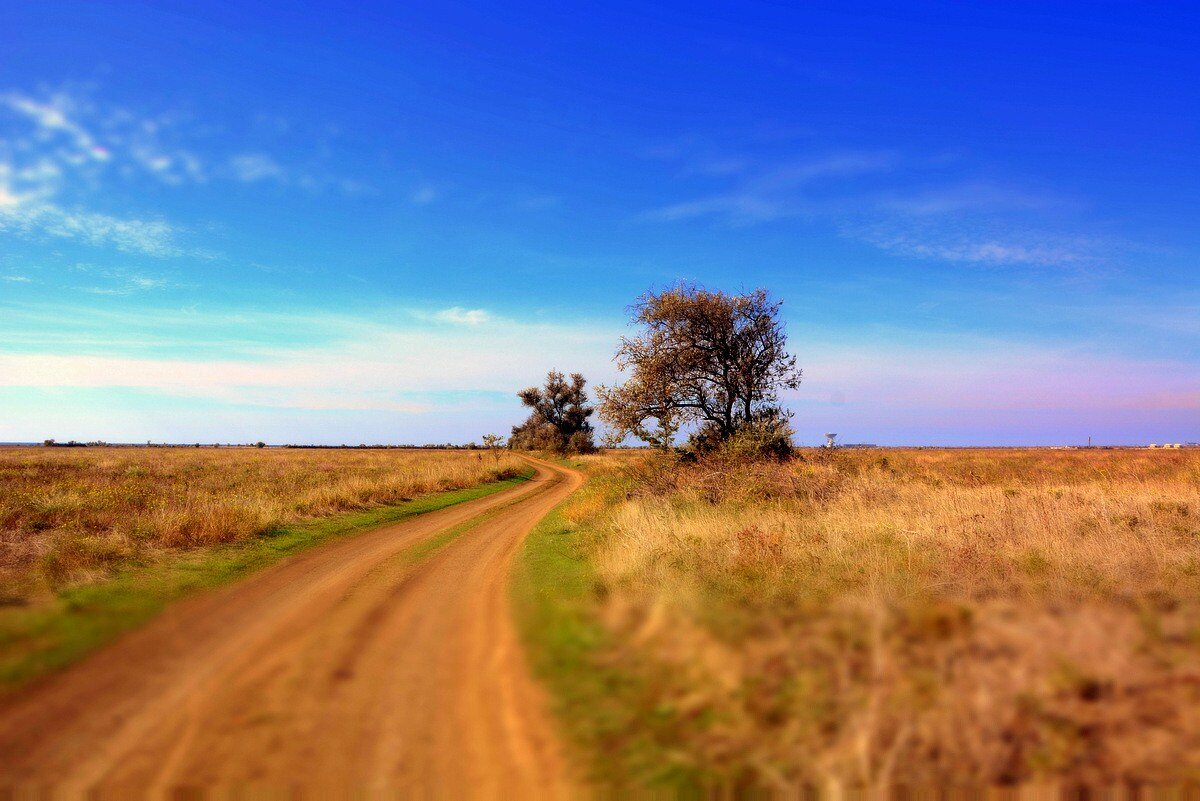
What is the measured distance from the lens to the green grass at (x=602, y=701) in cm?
426

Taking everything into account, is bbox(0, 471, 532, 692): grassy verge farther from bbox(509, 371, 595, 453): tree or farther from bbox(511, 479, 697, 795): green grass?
bbox(509, 371, 595, 453): tree

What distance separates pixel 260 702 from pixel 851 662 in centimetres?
498

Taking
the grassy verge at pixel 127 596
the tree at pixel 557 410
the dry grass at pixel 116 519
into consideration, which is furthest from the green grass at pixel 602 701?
the tree at pixel 557 410

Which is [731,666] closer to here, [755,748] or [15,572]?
[755,748]

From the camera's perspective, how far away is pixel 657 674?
4957mm

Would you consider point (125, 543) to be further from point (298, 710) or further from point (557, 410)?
point (557, 410)

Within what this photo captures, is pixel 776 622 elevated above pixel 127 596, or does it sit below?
above

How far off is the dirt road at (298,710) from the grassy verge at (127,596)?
0.32 metres

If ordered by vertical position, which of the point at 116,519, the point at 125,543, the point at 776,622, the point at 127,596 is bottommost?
the point at 127,596

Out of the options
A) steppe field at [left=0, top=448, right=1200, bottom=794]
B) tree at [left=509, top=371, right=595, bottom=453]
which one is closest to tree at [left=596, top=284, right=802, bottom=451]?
steppe field at [left=0, top=448, right=1200, bottom=794]

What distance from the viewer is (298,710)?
5.04 m

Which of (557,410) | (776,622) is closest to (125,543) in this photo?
(776,622)

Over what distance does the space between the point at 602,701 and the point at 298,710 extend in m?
2.61

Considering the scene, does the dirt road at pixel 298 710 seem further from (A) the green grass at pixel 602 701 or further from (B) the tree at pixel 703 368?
(B) the tree at pixel 703 368
